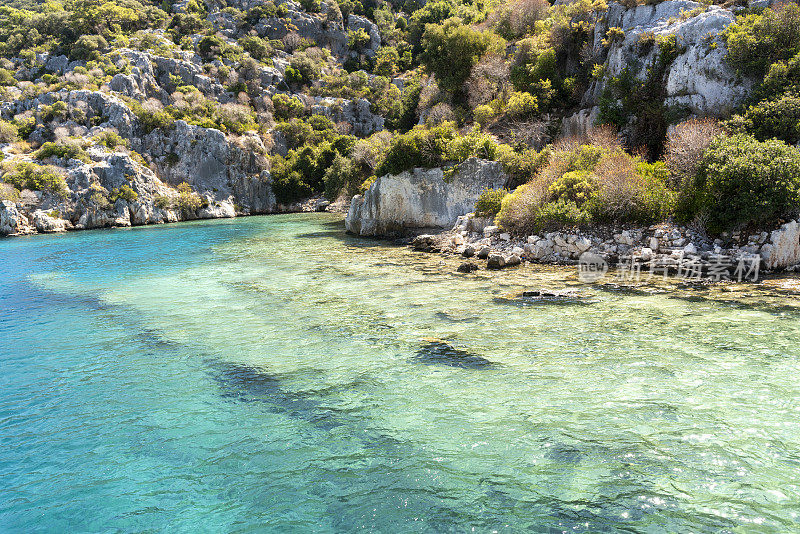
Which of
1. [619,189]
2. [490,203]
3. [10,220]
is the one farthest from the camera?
[10,220]

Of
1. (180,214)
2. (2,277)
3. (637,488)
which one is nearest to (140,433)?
(637,488)

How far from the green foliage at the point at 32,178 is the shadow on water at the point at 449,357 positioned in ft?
190

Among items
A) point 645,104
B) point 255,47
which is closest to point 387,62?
point 255,47

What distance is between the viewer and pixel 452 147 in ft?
113

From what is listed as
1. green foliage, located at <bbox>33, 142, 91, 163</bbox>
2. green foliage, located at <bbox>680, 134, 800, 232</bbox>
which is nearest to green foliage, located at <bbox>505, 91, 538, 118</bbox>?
green foliage, located at <bbox>680, 134, 800, 232</bbox>

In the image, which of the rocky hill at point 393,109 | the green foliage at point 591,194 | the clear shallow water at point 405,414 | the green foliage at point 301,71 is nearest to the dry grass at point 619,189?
the green foliage at point 591,194

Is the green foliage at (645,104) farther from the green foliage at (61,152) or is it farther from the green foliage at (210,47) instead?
the green foliage at (210,47)

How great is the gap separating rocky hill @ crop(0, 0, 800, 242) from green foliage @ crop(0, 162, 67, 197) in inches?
9.2

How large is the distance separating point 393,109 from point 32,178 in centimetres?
4510

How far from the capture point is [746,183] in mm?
20297

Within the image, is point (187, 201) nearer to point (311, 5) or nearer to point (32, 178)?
point (32, 178)

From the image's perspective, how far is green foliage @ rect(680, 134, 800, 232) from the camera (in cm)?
1958

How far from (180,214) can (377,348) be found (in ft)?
193

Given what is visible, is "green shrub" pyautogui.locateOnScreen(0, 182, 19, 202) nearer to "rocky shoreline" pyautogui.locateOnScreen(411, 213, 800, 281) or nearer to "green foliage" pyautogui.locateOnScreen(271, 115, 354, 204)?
"green foliage" pyautogui.locateOnScreen(271, 115, 354, 204)
